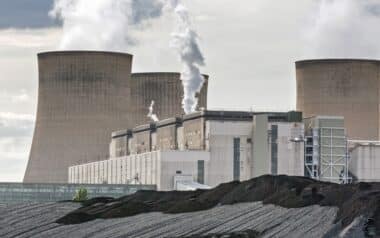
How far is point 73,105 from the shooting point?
334 ft

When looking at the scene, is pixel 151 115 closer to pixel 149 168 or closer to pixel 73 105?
pixel 73 105

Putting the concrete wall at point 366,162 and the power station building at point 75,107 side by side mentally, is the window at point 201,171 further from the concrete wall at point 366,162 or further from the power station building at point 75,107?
the power station building at point 75,107

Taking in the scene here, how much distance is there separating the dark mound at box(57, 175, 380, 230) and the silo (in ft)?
170

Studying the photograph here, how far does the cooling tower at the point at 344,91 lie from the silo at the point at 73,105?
12719 millimetres

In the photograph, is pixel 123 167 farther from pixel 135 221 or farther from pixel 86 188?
pixel 135 221

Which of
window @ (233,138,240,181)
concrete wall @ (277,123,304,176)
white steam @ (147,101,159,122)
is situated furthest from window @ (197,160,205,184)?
white steam @ (147,101,159,122)

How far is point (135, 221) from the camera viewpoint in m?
40.2

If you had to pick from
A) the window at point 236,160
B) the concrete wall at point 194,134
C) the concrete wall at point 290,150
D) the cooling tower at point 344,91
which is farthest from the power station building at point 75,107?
the concrete wall at point 290,150

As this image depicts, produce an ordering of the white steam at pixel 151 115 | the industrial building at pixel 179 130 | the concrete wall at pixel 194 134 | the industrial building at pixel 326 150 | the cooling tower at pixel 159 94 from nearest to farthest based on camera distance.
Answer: the industrial building at pixel 179 130 < the concrete wall at pixel 194 134 < the industrial building at pixel 326 150 < the cooling tower at pixel 159 94 < the white steam at pixel 151 115

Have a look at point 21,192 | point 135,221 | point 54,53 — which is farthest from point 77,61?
point 135,221

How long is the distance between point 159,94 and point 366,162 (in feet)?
73.7

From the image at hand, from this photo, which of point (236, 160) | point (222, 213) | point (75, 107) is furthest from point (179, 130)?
point (222, 213)

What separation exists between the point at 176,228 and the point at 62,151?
6586cm

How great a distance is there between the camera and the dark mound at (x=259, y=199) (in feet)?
109
